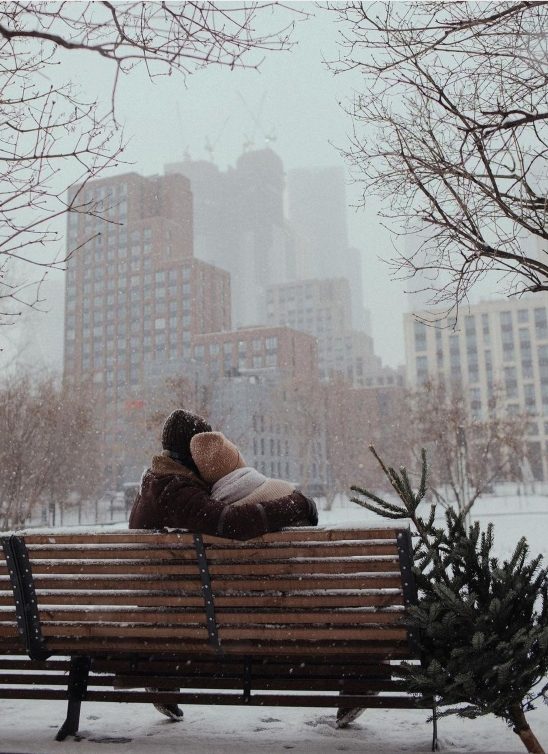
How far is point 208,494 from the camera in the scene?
3580 millimetres

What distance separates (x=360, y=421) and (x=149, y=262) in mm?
73455

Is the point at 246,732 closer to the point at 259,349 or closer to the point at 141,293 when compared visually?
the point at 259,349

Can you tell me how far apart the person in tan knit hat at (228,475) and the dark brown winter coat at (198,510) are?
88mm

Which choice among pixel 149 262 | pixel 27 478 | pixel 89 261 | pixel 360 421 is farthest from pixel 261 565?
pixel 89 261

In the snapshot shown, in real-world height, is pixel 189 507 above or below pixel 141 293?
below

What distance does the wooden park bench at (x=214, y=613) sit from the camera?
127 inches

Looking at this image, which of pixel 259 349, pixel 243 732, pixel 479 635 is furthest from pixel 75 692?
pixel 259 349

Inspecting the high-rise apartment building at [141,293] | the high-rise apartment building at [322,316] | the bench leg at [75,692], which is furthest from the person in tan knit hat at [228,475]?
the high-rise apartment building at [322,316]

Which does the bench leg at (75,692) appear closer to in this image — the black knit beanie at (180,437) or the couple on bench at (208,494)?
the couple on bench at (208,494)

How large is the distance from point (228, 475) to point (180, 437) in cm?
44

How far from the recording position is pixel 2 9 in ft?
14.8

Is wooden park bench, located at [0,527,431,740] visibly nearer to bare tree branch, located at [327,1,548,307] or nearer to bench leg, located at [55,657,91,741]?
bench leg, located at [55,657,91,741]

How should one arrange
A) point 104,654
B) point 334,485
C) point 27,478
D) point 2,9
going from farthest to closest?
1. point 334,485
2. point 27,478
3. point 2,9
4. point 104,654

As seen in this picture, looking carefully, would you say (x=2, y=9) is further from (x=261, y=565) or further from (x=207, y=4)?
(x=261, y=565)
